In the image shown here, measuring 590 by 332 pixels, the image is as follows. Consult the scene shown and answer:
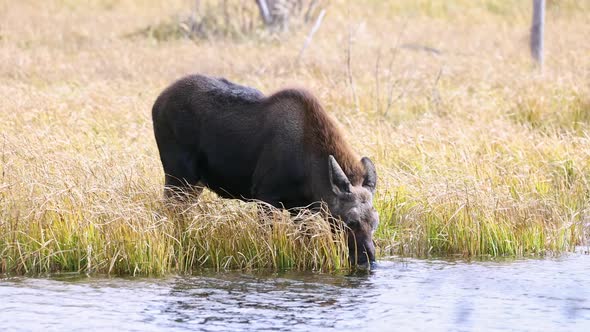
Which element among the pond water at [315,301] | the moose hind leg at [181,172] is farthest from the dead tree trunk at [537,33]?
the moose hind leg at [181,172]

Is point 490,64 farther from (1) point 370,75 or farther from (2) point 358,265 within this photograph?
(2) point 358,265

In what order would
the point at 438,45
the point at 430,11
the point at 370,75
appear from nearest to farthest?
1. the point at 370,75
2. the point at 438,45
3. the point at 430,11

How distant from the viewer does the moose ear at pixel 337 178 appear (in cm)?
827

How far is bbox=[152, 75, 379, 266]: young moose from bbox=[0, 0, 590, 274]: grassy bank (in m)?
0.24

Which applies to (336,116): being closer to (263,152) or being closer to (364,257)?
(263,152)

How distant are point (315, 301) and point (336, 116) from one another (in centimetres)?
688

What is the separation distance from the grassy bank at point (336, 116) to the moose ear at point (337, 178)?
328 millimetres

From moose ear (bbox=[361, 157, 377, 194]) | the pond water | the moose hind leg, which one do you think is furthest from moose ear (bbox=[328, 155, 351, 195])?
the moose hind leg

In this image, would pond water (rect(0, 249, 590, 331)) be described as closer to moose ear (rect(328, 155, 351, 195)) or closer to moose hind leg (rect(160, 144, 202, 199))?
moose ear (rect(328, 155, 351, 195))

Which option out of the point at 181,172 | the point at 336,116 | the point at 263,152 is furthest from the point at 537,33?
the point at 263,152

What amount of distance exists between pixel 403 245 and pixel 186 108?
2449 millimetres

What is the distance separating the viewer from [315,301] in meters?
7.70

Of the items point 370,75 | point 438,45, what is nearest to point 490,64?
point 370,75

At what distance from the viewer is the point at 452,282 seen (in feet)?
27.8
